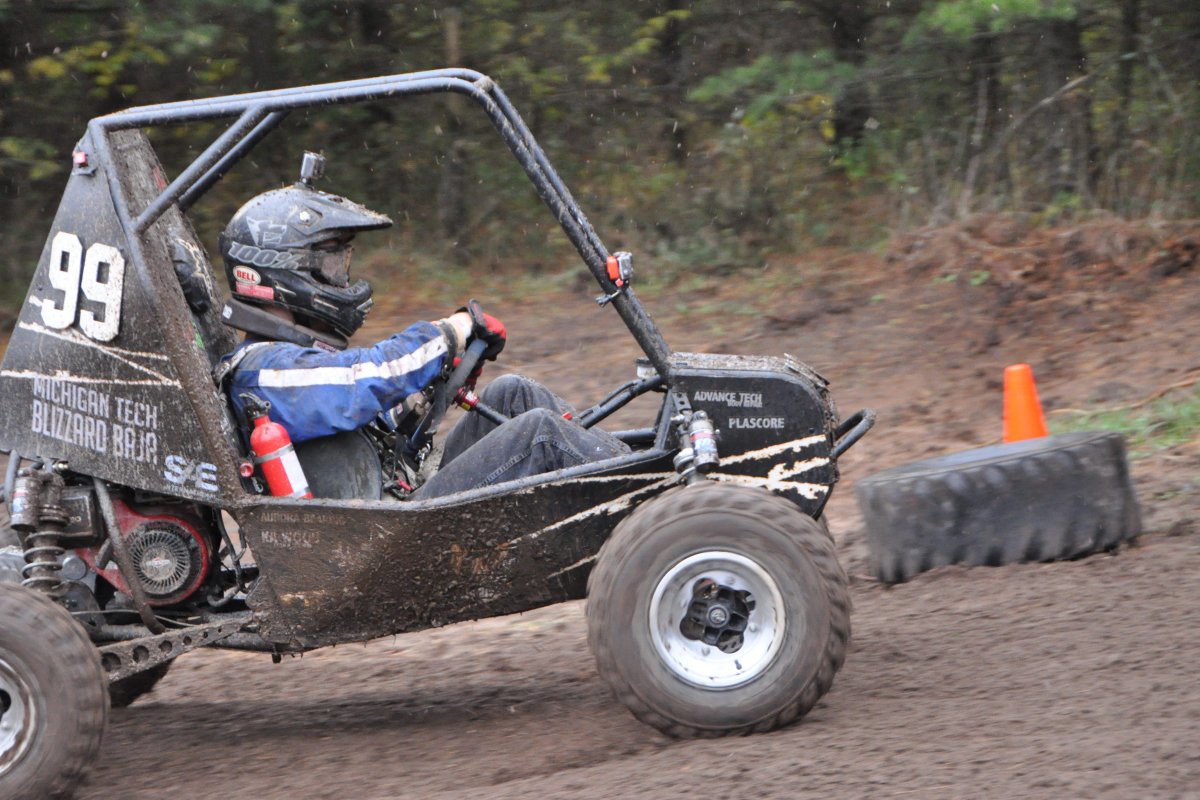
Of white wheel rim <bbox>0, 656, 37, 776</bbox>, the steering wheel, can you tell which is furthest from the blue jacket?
white wheel rim <bbox>0, 656, 37, 776</bbox>

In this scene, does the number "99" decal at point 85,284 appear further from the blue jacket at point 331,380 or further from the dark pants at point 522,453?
the dark pants at point 522,453

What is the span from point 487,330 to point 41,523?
4.71 ft

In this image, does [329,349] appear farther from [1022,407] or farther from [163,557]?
[1022,407]

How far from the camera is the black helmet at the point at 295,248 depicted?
4387mm

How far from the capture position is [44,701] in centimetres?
379

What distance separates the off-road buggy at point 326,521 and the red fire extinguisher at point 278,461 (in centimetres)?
6

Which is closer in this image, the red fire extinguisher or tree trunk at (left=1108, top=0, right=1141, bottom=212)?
the red fire extinguisher

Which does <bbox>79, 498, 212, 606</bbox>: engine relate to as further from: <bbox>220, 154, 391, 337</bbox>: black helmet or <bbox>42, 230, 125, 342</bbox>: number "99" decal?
<bbox>220, 154, 391, 337</bbox>: black helmet

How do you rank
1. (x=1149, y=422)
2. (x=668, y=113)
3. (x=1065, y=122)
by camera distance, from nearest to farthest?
(x=1149, y=422), (x=1065, y=122), (x=668, y=113)

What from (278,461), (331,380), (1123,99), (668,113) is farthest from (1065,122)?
(278,461)

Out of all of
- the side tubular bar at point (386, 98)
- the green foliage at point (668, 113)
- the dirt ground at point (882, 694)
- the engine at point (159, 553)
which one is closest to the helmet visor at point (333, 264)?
the side tubular bar at point (386, 98)

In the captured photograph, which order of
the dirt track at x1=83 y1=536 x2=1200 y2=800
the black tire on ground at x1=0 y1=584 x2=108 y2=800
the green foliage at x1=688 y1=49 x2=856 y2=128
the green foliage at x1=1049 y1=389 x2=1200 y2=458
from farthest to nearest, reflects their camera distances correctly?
the green foliage at x1=688 y1=49 x2=856 y2=128 → the green foliage at x1=1049 y1=389 x2=1200 y2=458 → the black tire on ground at x1=0 y1=584 x2=108 y2=800 → the dirt track at x1=83 y1=536 x2=1200 y2=800

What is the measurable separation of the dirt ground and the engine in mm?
550

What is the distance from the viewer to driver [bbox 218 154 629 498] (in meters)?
4.15
